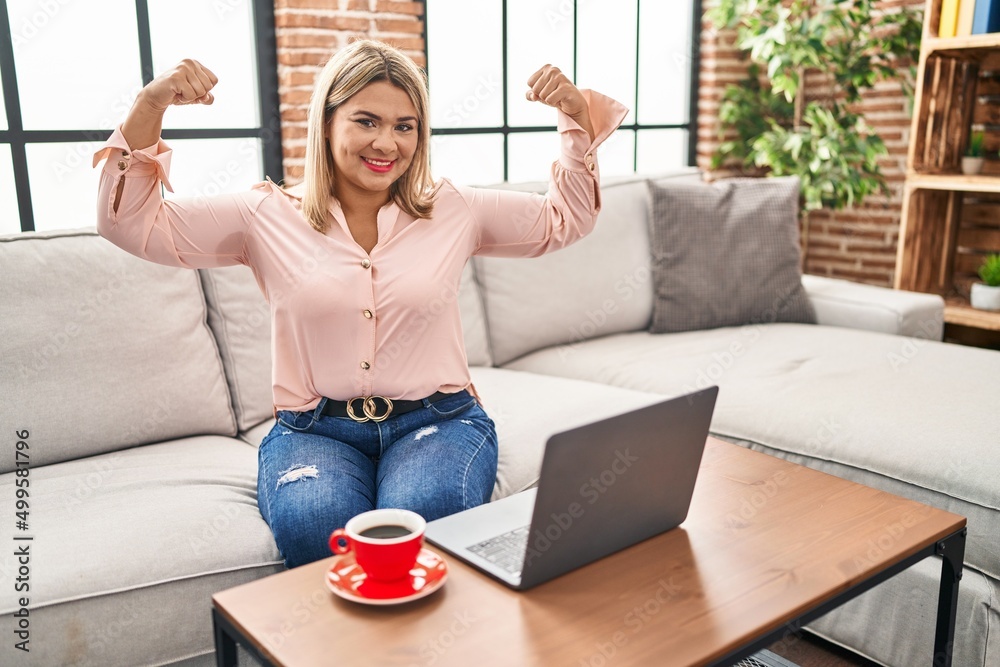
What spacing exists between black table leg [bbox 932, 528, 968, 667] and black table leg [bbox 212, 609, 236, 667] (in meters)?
0.95

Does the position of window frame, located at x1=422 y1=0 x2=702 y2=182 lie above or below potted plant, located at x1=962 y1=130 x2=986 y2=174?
above

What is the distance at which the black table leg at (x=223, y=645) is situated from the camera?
40.1 inches

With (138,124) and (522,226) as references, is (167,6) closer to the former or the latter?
(138,124)

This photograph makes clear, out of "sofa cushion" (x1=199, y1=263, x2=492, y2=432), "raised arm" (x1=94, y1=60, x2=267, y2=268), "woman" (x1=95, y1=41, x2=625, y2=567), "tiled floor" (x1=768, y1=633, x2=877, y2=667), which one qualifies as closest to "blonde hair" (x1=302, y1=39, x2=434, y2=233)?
"woman" (x1=95, y1=41, x2=625, y2=567)

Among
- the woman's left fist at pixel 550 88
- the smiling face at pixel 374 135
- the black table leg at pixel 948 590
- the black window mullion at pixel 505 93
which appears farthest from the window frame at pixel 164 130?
the black table leg at pixel 948 590

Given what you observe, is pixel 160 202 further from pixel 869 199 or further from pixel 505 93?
pixel 869 199

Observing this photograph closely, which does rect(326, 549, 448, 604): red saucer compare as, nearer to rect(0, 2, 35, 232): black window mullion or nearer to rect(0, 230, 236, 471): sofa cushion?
rect(0, 230, 236, 471): sofa cushion

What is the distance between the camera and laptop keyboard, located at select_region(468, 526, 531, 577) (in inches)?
42.1

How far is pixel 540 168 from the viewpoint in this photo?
133 inches

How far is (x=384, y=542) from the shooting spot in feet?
3.19

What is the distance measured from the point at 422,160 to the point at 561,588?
35.5 inches

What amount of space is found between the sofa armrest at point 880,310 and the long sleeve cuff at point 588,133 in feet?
4.38

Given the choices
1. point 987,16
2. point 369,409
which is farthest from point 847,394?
point 987,16

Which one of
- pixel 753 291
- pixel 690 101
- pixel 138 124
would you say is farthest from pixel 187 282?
pixel 690 101
